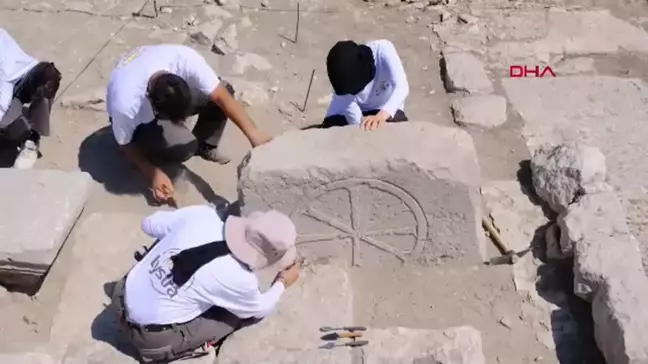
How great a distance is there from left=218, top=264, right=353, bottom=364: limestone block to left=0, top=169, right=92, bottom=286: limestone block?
1.20 m

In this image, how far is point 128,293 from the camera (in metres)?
4.57

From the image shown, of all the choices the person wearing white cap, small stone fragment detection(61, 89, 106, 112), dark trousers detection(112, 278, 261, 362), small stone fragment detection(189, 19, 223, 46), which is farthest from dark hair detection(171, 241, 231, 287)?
small stone fragment detection(189, 19, 223, 46)

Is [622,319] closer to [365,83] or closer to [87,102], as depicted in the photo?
[365,83]

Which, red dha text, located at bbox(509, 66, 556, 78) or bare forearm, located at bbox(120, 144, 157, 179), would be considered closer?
bare forearm, located at bbox(120, 144, 157, 179)

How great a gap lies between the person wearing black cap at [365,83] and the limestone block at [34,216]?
1.61 metres

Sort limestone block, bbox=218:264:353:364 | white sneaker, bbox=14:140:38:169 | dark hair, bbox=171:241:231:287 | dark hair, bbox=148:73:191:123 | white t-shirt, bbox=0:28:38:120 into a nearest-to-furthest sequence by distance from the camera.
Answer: dark hair, bbox=171:241:231:287
limestone block, bbox=218:264:353:364
dark hair, bbox=148:73:191:123
white t-shirt, bbox=0:28:38:120
white sneaker, bbox=14:140:38:169

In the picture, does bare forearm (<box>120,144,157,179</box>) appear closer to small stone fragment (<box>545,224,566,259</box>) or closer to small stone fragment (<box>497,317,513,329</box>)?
small stone fragment (<box>497,317,513,329</box>)

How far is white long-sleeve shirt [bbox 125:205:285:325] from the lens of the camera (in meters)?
4.38

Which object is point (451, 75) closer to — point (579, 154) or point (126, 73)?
point (579, 154)

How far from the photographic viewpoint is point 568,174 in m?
5.61

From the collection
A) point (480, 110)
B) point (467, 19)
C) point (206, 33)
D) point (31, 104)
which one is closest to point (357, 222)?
point (480, 110)

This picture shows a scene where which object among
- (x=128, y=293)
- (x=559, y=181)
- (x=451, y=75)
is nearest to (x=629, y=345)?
(x=559, y=181)

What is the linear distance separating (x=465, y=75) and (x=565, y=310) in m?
2.31

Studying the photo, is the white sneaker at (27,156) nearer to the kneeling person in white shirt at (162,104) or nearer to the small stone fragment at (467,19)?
the kneeling person in white shirt at (162,104)
